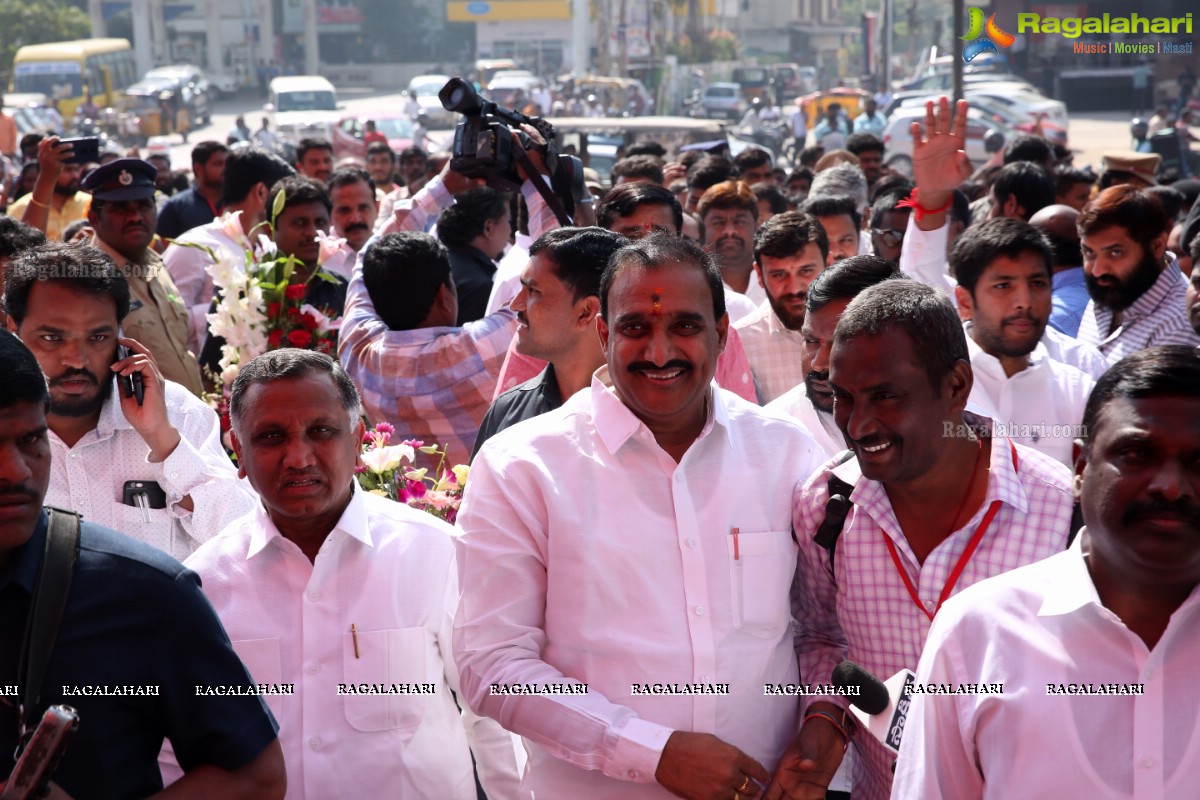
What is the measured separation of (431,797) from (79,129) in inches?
1224

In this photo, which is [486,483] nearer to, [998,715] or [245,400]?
[245,400]

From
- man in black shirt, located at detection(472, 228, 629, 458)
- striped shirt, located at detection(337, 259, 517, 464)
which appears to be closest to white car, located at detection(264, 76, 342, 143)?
striped shirt, located at detection(337, 259, 517, 464)

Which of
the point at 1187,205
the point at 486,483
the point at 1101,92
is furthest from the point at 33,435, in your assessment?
the point at 1101,92

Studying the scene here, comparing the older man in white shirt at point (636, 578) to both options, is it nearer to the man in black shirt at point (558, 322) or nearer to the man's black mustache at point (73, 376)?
the man in black shirt at point (558, 322)

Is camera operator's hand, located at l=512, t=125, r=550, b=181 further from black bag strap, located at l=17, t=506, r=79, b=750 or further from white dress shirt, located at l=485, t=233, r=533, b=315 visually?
black bag strap, located at l=17, t=506, r=79, b=750

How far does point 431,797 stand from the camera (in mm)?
2873

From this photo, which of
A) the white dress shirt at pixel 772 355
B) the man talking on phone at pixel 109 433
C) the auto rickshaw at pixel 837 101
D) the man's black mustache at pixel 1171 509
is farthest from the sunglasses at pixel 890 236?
the auto rickshaw at pixel 837 101

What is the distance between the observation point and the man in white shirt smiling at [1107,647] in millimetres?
1961

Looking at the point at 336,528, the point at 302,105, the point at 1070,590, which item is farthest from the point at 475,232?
the point at 302,105

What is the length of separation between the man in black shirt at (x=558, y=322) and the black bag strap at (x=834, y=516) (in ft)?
3.91

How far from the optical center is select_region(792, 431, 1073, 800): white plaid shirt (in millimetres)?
2613

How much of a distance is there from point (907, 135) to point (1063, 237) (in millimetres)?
20271

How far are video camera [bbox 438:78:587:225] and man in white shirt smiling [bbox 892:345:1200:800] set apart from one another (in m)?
3.23

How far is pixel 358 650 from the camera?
2852mm
